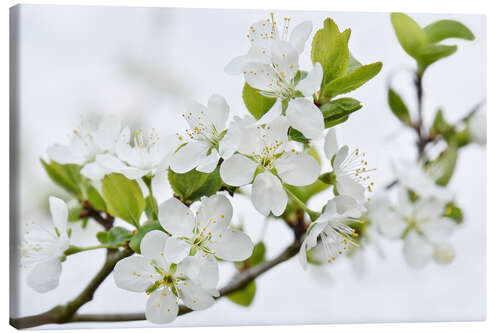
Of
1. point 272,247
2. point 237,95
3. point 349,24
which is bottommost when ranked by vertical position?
point 272,247

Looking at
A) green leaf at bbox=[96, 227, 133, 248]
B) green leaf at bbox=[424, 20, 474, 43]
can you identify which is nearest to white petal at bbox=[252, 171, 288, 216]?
green leaf at bbox=[96, 227, 133, 248]

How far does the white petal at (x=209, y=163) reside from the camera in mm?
872

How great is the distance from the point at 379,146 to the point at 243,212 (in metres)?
0.33

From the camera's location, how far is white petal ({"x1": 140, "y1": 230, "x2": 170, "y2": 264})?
0.90m

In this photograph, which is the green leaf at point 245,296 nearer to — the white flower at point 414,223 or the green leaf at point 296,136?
the white flower at point 414,223

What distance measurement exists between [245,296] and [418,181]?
0.45 meters

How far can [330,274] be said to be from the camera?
1476 mm

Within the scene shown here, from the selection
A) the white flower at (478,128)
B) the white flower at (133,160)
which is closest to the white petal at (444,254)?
the white flower at (478,128)

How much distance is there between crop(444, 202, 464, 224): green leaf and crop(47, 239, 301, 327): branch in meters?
0.46

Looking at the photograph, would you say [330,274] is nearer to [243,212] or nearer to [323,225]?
[243,212]

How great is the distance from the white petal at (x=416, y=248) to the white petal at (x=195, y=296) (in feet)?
2.16

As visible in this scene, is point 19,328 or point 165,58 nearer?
point 19,328

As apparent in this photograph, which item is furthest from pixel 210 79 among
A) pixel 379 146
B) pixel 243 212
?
pixel 379 146

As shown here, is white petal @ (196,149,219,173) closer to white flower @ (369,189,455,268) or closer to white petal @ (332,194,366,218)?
white petal @ (332,194,366,218)
